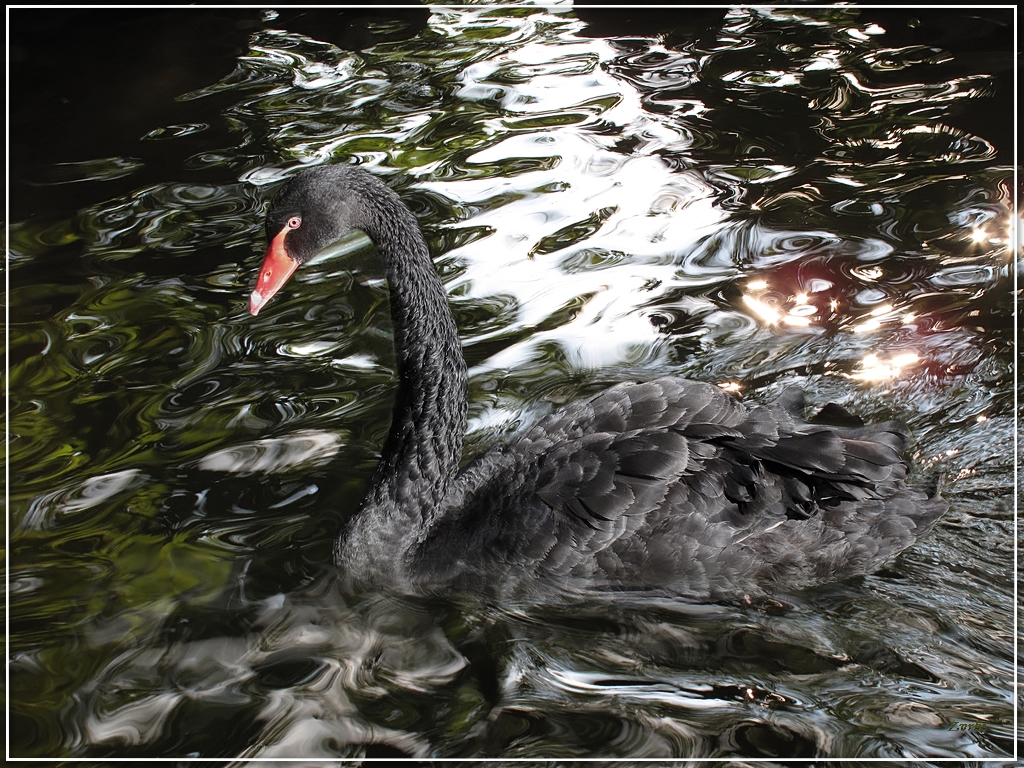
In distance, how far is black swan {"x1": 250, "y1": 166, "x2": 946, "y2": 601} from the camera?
11.5 feet

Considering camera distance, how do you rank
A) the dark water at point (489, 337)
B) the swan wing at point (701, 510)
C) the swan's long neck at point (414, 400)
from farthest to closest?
the swan's long neck at point (414, 400) → the swan wing at point (701, 510) → the dark water at point (489, 337)

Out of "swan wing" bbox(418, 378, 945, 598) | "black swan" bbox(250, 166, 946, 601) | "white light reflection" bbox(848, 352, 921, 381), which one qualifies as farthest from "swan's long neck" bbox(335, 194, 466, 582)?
"white light reflection" bbox(848, 352, 921, 381)

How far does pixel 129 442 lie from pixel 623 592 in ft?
8.15

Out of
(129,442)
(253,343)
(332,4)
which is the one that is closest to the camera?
(129,442)

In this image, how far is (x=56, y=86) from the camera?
817 centimetres

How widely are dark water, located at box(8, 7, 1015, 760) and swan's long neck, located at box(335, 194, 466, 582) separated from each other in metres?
0.34

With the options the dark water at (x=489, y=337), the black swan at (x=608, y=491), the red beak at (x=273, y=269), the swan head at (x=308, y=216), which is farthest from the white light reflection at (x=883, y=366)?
the red beak at (x=273, y=269)

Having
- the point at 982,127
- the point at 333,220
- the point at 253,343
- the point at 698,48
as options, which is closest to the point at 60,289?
the point at 253,343

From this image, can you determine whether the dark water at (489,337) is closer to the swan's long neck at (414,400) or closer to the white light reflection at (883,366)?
the white light reflection at (883,366)

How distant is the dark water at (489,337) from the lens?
327 cm

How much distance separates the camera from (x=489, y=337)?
5.06 m

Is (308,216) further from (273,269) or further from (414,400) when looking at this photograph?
(414,400)

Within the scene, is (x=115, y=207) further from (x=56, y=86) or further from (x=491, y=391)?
(x=491, y=391)

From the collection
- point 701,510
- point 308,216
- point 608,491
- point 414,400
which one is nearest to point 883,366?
point 701,510
